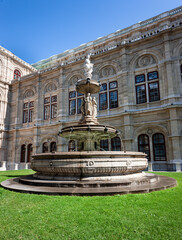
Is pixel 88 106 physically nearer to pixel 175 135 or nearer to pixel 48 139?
pixel 175 135

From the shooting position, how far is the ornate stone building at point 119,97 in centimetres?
1853

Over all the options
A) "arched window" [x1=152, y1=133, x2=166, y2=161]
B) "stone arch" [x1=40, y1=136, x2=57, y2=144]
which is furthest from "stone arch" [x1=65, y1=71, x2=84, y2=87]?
"arched window" [x1=152, y1=133, x2=166, y2=161]

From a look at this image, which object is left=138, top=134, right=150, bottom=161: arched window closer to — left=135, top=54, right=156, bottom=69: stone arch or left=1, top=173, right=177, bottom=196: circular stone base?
left=135, top=54, right=156, bottom=69: stone arch

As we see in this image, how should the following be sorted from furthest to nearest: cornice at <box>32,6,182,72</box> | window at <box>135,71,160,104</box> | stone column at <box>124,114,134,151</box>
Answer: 1. cornice at <box>32,6,182,72</box>
2. window at <box>135,71,160,104</box>
3. stone column at <box>124,114,134,151</box>

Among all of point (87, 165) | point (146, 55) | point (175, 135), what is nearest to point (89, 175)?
point (87, 165)

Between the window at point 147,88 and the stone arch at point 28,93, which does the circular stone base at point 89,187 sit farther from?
the stone arch at point 28,93

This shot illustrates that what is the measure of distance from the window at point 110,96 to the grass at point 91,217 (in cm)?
1797

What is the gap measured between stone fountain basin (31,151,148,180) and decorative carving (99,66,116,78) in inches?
701

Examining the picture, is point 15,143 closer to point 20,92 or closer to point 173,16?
point 20,92

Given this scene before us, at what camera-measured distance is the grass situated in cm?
292

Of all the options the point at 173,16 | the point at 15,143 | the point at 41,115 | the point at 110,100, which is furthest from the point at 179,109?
the point at 15,143

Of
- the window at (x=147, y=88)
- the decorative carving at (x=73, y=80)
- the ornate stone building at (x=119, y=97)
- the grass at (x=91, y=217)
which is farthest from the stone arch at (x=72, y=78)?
the grass at (x=91, y=217)

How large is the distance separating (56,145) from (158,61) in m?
17.4

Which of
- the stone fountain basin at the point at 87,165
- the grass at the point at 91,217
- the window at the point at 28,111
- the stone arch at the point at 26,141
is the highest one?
the window at the point at 28,111
